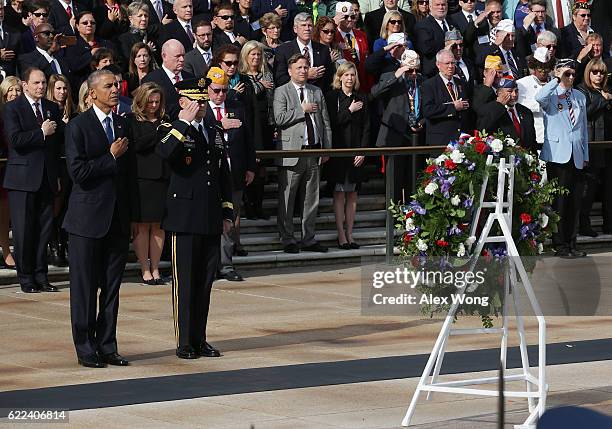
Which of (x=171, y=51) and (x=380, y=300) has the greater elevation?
(x=171, y=51)

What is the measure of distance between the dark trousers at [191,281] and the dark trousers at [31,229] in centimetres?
357

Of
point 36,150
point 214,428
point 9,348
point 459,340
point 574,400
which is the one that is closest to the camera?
point 214,428

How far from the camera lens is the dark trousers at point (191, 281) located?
34.3 feet

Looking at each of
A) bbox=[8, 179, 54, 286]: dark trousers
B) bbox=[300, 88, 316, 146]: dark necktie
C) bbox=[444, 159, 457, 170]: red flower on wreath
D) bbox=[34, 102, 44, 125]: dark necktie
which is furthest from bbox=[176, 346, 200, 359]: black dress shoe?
bbox=[300, 88, 316, 146]: dark necktie

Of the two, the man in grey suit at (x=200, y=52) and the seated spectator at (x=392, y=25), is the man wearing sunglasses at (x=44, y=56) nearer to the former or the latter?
the man in grey suit at (x=200, y=52)

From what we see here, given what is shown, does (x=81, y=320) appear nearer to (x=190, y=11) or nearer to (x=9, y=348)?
(x=9, y=348)

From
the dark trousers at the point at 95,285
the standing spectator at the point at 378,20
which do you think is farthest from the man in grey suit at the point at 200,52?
the dark trousers at the point at 95,285

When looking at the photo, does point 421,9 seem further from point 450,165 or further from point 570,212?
point 450,165

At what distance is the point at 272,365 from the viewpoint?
10.4 meters

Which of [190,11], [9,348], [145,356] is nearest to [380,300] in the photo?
[145,356]

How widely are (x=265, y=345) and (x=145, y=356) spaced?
3.51 ft

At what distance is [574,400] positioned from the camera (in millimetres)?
9078

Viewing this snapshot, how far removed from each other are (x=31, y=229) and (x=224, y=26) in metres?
4.01

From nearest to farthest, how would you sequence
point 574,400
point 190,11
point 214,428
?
point 214,428 < point 574,400 < point 190,11
